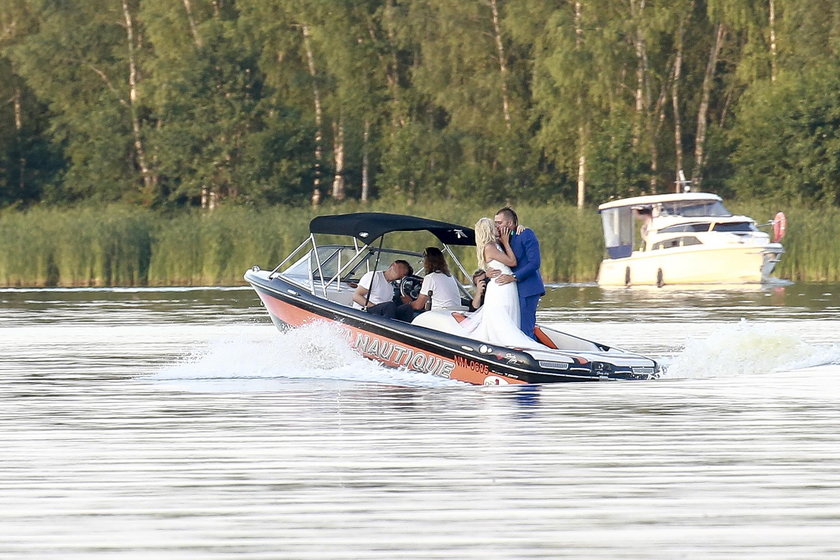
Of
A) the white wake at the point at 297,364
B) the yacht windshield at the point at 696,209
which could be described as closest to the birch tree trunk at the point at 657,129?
the yacht windshield at the point at 696,209

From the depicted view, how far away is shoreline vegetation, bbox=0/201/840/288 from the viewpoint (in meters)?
36.4

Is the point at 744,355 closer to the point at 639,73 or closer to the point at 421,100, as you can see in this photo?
the point at 639,73

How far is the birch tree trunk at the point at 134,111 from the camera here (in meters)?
55.0

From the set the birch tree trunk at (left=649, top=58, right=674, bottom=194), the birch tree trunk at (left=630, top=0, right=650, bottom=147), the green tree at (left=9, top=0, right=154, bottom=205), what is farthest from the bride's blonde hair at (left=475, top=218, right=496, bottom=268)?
the green tree at (left=9, top=0, right=154, bottom=205)

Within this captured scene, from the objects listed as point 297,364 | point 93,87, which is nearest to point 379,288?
point 297,364

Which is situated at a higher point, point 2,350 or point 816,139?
point 816,139

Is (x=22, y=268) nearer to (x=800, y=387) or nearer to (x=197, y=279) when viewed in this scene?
(x=197, y=279)

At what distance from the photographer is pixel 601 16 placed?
167ft

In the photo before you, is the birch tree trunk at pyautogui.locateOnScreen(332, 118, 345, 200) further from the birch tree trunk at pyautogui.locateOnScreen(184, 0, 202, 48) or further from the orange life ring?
the orange life ring

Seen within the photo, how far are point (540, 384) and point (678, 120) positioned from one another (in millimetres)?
38563

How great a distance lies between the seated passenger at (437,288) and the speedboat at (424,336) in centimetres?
18

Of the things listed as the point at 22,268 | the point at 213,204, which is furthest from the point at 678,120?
the point at 22,268

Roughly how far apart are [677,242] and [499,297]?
24629 mm

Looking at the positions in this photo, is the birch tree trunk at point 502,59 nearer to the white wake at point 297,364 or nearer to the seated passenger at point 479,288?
the white wake at point 297,364
